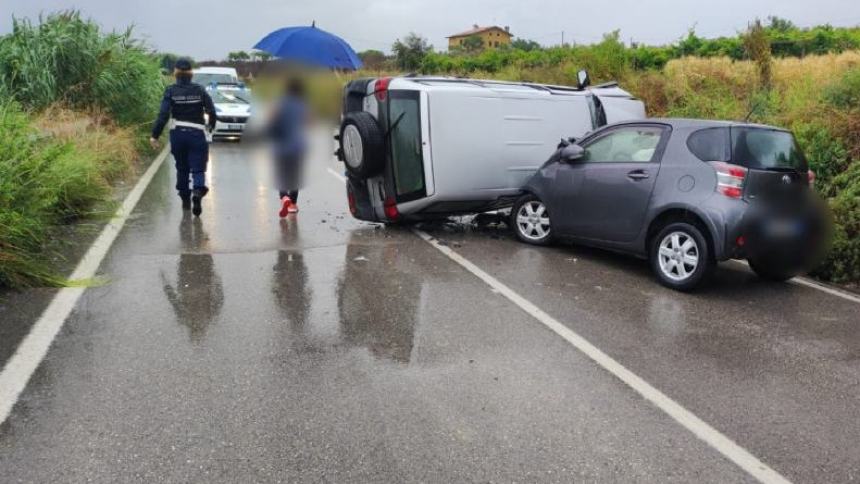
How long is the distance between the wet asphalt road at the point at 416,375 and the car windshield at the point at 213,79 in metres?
16.2

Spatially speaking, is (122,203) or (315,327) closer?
(315,327)

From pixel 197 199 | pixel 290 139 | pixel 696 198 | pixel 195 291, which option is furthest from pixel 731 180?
pixel 197 199

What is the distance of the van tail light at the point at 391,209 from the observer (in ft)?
28.1

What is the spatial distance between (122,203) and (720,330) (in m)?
8.21

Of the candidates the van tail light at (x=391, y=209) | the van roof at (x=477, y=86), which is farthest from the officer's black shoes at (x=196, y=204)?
the van roof at (x=477, y=86)

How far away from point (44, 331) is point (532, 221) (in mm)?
5096

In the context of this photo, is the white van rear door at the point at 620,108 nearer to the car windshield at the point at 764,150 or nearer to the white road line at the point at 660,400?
the car windshield at the point at 764,150

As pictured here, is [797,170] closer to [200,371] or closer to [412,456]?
[412,456]

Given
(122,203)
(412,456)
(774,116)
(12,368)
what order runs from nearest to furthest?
(412,456) → (12,368) → (122,203) → (774,116)

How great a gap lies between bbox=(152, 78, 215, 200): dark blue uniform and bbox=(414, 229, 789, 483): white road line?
4.76 m

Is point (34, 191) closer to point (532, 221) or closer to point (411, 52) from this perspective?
point (532, 221)

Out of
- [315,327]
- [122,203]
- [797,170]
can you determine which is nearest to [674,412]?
[315,327]

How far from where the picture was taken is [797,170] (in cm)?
662

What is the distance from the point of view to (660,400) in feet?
13.7
